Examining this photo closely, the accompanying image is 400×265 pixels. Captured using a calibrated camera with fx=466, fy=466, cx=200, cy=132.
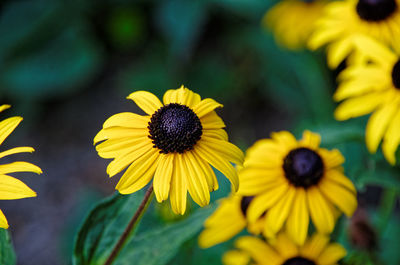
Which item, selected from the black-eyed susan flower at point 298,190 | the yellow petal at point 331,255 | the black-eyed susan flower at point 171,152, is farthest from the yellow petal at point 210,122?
the yellow petal at point 331,255

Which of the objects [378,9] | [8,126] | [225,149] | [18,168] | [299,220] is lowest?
[299,220]

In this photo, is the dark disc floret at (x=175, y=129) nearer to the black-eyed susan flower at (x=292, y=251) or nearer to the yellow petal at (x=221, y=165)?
the yellow petal at (x=221, y=165)

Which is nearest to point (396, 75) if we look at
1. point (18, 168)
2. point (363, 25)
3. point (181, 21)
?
point (363, 25)

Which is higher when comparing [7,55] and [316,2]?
[7,55]

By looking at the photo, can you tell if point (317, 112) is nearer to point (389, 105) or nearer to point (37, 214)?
point (389, 105)

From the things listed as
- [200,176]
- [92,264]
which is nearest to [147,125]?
[200,176]

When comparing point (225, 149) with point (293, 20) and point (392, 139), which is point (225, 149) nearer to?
point (392, 139)
